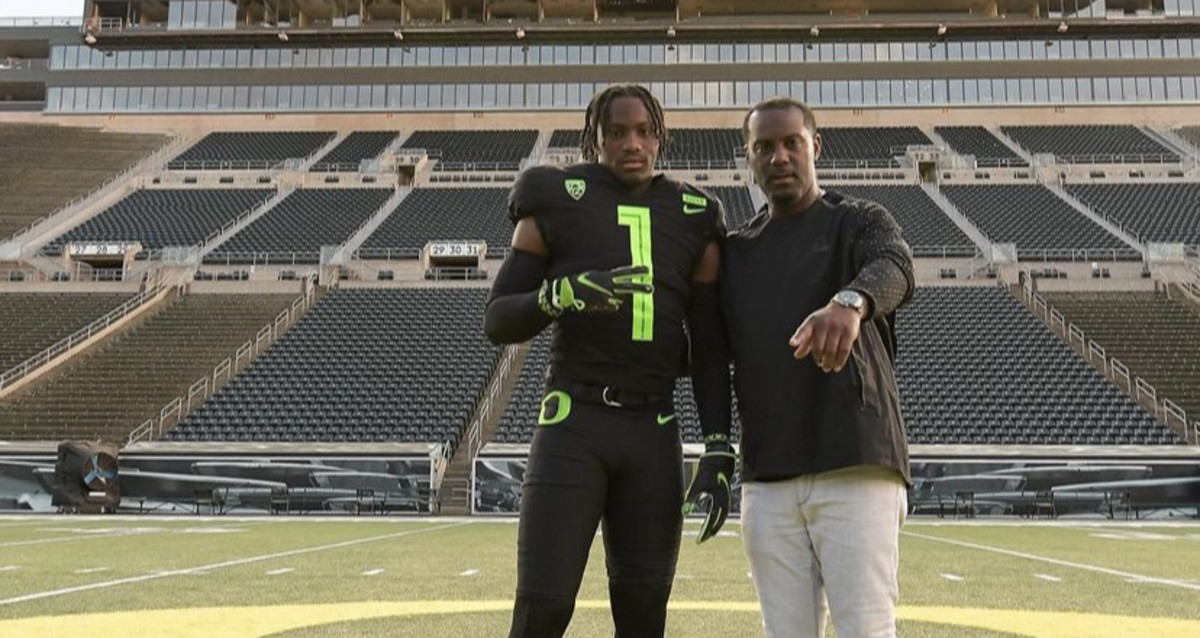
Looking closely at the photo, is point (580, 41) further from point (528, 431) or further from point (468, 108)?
point (528, 431)

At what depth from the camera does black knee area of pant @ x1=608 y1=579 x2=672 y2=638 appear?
273cm

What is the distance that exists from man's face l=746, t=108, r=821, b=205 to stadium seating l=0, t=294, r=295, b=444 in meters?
20.8

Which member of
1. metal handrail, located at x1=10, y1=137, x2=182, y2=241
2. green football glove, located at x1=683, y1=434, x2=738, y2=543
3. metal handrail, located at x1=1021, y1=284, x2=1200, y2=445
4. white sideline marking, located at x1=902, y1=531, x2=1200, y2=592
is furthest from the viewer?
metal handrail, located at x1=10, y1=137, x2=182, y2=241

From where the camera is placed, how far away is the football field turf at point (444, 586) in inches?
204

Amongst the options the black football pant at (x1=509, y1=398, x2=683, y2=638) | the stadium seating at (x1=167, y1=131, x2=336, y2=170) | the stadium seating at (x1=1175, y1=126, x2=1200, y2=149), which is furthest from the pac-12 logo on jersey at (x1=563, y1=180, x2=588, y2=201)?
the stadium seating at (x1=1175, y1=126, x2=1200, y2=149)

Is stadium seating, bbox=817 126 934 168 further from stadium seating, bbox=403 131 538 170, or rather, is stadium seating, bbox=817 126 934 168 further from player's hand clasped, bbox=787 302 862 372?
player's hand clasped, bbox=787 302 862 372

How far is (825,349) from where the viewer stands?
220 centimetres

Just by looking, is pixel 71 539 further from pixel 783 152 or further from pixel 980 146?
pixel 980 146

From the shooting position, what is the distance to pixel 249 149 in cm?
3922

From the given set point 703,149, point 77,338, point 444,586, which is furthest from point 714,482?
point 703,149

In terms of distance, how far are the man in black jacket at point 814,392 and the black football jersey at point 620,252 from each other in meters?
0.22

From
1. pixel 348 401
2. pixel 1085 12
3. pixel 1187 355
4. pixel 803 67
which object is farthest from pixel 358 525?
pixel 1085 12

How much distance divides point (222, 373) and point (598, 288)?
2261 centimetres

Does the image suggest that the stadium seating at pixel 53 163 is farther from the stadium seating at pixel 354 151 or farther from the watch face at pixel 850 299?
the watch face at pixel 850 299
